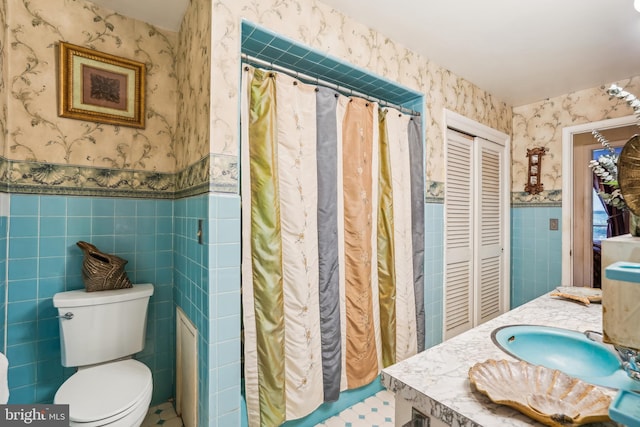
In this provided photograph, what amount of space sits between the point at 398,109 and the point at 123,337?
7.44 ft

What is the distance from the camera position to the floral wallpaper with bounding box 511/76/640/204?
2607mm

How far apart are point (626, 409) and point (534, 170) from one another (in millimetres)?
3092

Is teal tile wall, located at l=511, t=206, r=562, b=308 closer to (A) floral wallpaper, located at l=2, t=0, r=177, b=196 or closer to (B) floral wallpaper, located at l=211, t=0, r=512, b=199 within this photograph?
(B) floral wallpaper, located at l=211, t=0, r=512, b=199

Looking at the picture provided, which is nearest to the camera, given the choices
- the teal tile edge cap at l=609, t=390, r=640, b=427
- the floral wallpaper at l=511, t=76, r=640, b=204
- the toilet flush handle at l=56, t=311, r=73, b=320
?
the teal tile edge cap at l=609, t=390, r=640, b=427

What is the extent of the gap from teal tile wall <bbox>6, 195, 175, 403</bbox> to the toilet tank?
0.52 feet

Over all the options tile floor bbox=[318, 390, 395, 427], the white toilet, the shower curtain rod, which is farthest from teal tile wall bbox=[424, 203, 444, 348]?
the white toilet

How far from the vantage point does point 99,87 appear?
5.65ft

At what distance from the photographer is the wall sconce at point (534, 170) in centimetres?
298

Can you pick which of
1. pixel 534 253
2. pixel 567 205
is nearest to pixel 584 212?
pixel 567 205

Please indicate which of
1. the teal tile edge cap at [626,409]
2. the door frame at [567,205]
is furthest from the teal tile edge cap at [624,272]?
the door frame at [567,205]

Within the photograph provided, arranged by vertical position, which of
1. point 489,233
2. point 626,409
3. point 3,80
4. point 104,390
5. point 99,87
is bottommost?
point 104,390

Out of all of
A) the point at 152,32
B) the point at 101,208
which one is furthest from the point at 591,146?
the point at 101,208

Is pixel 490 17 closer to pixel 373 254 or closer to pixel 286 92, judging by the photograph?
pixel 286 92

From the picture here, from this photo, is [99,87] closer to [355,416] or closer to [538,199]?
[355,416]
